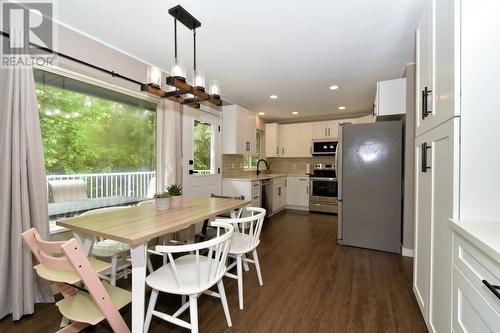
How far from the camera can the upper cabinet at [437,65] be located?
109 cm

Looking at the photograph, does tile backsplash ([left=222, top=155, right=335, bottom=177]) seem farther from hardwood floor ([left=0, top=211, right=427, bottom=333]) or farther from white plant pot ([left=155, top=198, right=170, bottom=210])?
white plant pot ([left=155, top=198, right=170, bottom=210])

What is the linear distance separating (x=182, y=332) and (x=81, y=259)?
86 centimetres

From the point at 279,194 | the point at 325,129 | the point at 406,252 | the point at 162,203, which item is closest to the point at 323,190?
the point at 279,194

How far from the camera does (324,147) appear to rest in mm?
5457

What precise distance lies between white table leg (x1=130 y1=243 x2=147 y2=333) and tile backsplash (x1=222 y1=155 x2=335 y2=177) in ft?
10.4

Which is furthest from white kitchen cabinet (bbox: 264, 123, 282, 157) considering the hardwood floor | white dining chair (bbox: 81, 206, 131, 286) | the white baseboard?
white dining chair (bbox: 81, 206, 131, 286)

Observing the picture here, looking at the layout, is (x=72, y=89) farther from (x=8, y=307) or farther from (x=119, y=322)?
(x=119, y=322)

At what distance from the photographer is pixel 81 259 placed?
1231 millimetres

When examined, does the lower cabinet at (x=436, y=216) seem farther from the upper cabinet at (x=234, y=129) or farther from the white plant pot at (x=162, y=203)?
the upper cabinet at (x=234, y=129)

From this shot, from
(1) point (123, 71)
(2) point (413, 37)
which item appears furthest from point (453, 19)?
(1) point (123, 71)

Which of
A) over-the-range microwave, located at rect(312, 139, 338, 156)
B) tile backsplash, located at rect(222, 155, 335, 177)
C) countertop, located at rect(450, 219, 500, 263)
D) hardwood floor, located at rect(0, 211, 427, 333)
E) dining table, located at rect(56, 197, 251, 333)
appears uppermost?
over-the-range microwave, located at rect(312, 139, 338, 156)

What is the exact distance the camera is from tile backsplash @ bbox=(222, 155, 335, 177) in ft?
15.3

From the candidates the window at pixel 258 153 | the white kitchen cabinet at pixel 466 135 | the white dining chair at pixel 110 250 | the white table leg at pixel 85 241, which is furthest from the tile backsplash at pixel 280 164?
the white kitchen cabinet at pixel 466 135

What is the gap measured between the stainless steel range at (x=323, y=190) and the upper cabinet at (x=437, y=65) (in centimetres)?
344
